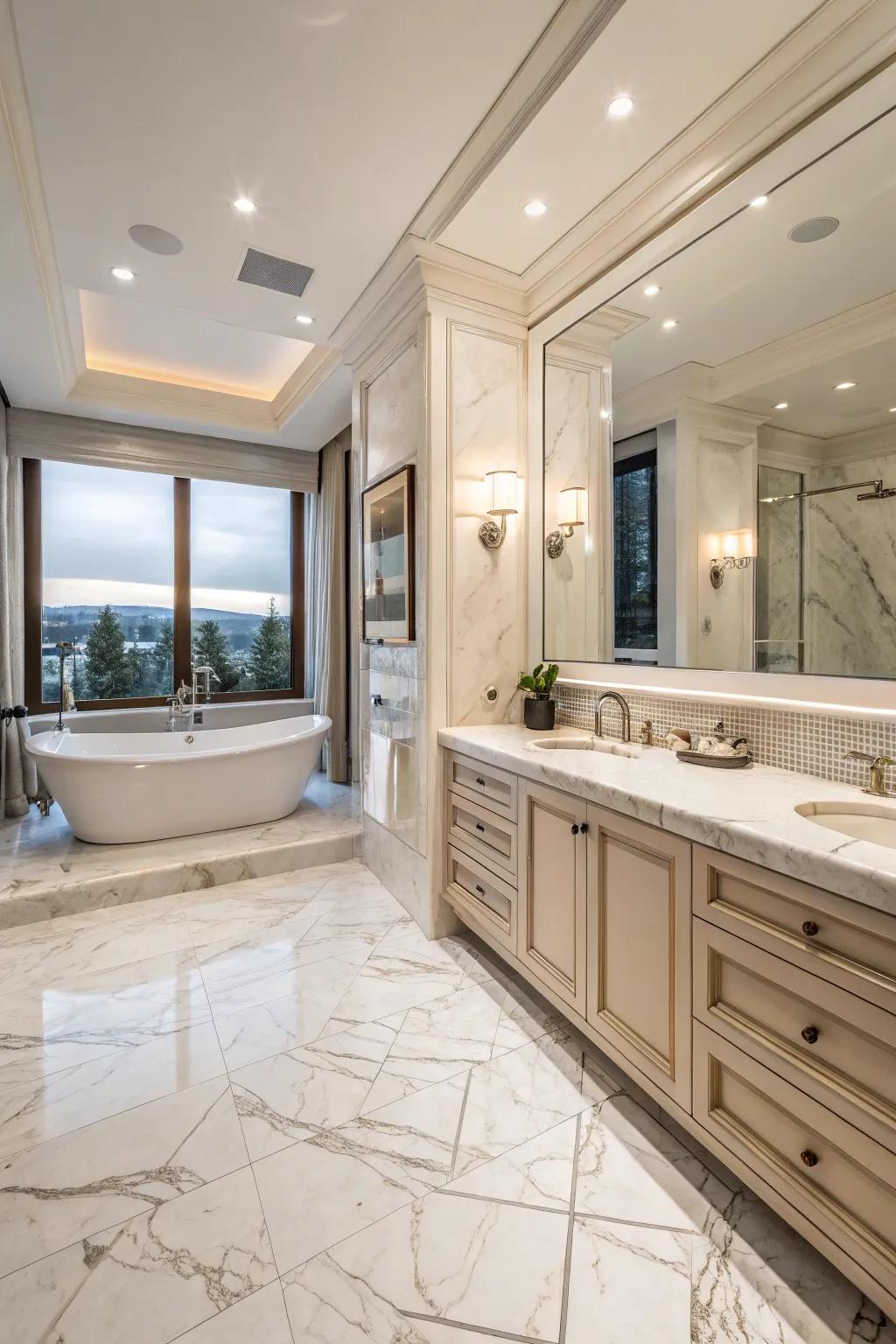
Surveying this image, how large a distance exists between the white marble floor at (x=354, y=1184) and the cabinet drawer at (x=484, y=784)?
68cm

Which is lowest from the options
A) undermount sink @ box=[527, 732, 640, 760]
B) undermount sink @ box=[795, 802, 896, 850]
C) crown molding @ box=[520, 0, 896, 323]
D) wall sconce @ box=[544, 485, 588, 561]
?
undermount sink @ box=[795, 802, 896, 850]

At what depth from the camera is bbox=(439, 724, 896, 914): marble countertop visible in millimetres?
1081

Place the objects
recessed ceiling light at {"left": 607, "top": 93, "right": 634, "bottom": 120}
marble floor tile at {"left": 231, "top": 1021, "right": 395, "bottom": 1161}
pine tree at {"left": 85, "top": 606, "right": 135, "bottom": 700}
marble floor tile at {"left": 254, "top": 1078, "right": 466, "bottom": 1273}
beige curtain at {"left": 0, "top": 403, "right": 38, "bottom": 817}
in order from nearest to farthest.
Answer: marble floor tile at {"left": 254, "top": 1078, "right": 466, "bottom": 1273}
marble floor tile at {"left": 231, "top": 1021, "right": 395, "bottom": 1161}
recessed ceiling light at {"left": 607, "top": 93, "right": 634, "bottom": 120}
beige curtain at {"left": 0, "top": 403, "right": 38, "bottom": 817}
pine tree at {"left": 85, "top": 606, "right": 135, "bottom": 700}

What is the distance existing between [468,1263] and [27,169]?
337 centimetres

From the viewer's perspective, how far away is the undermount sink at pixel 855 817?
1.39 meters

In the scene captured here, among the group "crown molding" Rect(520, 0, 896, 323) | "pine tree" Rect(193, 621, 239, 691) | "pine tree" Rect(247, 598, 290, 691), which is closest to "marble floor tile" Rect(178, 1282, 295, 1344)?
"crown molding" Rect(520, 0, 896, 323)

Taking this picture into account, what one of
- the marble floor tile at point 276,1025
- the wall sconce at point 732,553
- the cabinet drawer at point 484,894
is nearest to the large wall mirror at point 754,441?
the wall sconce at point 732,553

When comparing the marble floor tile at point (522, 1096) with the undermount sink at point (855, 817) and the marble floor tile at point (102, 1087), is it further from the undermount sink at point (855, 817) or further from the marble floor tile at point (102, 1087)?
the undermount sink at point (855, 817)

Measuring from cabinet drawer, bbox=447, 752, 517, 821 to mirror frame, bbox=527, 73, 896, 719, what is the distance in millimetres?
569

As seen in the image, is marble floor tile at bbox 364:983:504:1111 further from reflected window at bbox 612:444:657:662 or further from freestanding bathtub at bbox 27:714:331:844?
freestanding bathtub at bbox 27:714:331:844

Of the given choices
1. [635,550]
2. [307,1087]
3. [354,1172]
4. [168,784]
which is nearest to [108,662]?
[168,784]

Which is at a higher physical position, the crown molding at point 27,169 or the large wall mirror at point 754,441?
the crown molding at point 27,169

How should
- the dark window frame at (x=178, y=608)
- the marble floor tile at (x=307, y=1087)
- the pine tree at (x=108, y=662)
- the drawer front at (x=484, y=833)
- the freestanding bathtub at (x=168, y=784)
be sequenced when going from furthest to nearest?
1. the pine tree at (x=108, y=662)
2. the dark window frame at (x=178, y=608)
3. the freestanding bathtub at (x=168, y=784)
4. the drawer front at (x=484, y=833)
5. the marble floor tile at (x=307, y=1087)

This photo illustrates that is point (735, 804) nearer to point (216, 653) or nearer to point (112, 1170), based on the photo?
point (112, 1170)
